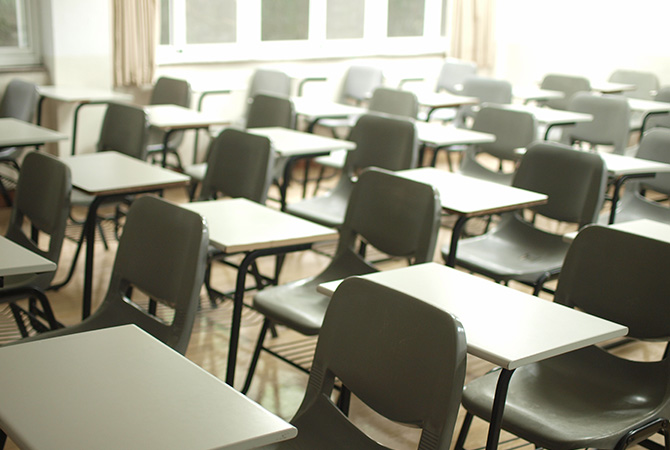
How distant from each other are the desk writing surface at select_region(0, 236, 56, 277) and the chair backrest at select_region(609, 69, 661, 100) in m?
6.34

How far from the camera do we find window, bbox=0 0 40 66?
582 centimetres

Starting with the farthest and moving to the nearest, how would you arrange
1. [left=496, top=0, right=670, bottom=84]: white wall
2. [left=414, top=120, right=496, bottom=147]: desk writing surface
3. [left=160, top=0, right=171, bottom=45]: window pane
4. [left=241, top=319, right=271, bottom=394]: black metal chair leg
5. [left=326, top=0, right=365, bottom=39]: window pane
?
[left=496, top=0, right=670, bottom=84]: white wall, [left=326, top=0, right=365, bottom=39]: window pane, [left=160, top=0, right=171, bottom=45]: window pane, [left=414, top=120, right=496, bottom=147]: desk writing surface, [left=241, top=319, right=271, bottom=394]: black metal chair leg

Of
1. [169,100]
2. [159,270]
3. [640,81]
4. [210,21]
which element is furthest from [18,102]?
[640,81]

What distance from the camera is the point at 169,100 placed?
19.3 ft

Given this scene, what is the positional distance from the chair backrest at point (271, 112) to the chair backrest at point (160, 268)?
267 centimetres

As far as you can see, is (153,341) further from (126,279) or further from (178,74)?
(178,74)

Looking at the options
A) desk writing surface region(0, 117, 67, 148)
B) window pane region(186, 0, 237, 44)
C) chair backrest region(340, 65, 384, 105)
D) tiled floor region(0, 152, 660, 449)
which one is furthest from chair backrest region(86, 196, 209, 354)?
chair backrest region(340, 65, 384, 105)

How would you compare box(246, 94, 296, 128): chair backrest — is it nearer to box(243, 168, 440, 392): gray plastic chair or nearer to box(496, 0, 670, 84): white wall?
box(243, 168, 440, 392): gray plastic chair

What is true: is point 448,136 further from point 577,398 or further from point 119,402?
point 119,402

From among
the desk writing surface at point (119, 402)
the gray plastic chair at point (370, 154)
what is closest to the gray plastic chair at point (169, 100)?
the gray plastic chair at point (370, 154)

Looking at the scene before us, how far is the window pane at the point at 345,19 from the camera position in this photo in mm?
7754

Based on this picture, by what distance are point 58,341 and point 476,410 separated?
1114 millimetres

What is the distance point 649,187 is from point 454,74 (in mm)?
3753

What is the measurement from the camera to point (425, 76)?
8.48 metres
